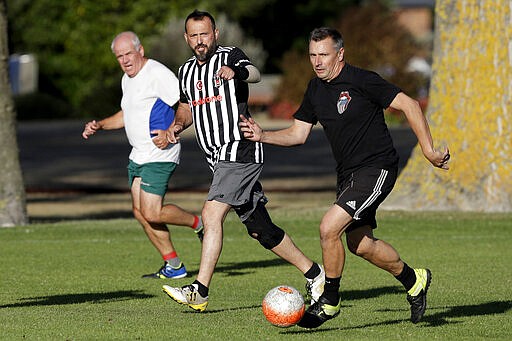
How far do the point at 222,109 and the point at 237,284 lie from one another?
2454 millimetres

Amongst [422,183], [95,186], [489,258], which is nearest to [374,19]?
[95,186]

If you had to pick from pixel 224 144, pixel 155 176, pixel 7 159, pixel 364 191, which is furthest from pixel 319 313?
pixel 7 159

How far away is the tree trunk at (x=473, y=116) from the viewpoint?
18.7 m

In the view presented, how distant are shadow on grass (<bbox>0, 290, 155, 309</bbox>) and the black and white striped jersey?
5.43ft

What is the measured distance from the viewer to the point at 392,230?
16.8 metres

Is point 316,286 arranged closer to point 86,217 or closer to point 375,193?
point 375,193

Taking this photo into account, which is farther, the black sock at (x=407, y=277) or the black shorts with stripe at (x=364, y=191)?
the black sock at (x=407, y=277)

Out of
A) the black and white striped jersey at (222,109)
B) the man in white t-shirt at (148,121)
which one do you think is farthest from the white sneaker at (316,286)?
the man in white t-shirt at (148,121)

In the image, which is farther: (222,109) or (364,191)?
(222,109)

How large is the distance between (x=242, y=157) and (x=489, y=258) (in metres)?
4.72

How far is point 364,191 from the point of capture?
908 cm

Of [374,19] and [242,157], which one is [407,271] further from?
[374,19]

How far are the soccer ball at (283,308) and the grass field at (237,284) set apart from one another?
113 mm

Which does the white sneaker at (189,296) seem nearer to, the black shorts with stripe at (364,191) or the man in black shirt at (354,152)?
the man in black shirt at (354,152)
